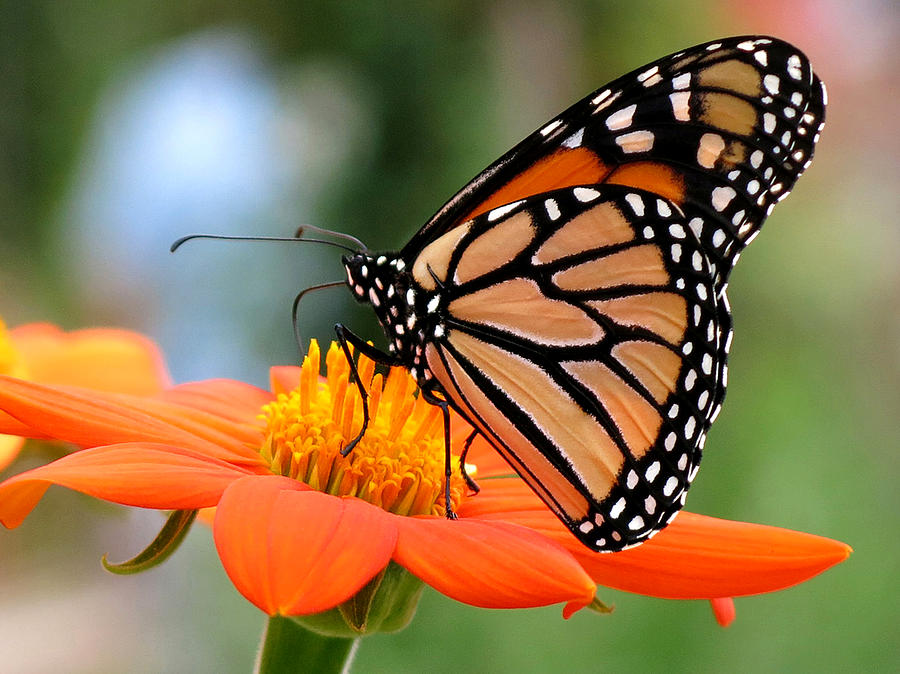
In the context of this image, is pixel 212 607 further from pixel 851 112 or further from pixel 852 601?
pixel 851 112

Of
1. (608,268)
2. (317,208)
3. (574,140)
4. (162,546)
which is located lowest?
(317,208)

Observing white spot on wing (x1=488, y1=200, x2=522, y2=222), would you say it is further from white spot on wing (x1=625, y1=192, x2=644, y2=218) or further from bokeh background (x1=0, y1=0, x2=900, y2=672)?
bokeh background (x1=0, y1=0, x2=900, y2=672)

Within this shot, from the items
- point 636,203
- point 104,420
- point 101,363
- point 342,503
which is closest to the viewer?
point 342,503

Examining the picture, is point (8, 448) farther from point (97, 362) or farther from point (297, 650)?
point (297, 650)

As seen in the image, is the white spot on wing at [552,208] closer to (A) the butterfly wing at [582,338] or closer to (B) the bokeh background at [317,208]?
(A) the butterfly wing at [582,338]

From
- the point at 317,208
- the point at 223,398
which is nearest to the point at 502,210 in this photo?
the point at 223,398

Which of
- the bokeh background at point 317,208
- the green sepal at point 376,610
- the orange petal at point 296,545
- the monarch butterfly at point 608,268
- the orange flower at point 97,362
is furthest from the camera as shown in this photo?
the bokeh background at point 317,208

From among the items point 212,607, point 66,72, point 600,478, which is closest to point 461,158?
point 66,72

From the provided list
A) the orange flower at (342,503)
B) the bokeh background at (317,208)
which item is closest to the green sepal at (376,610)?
the orange flower at (342,503)
